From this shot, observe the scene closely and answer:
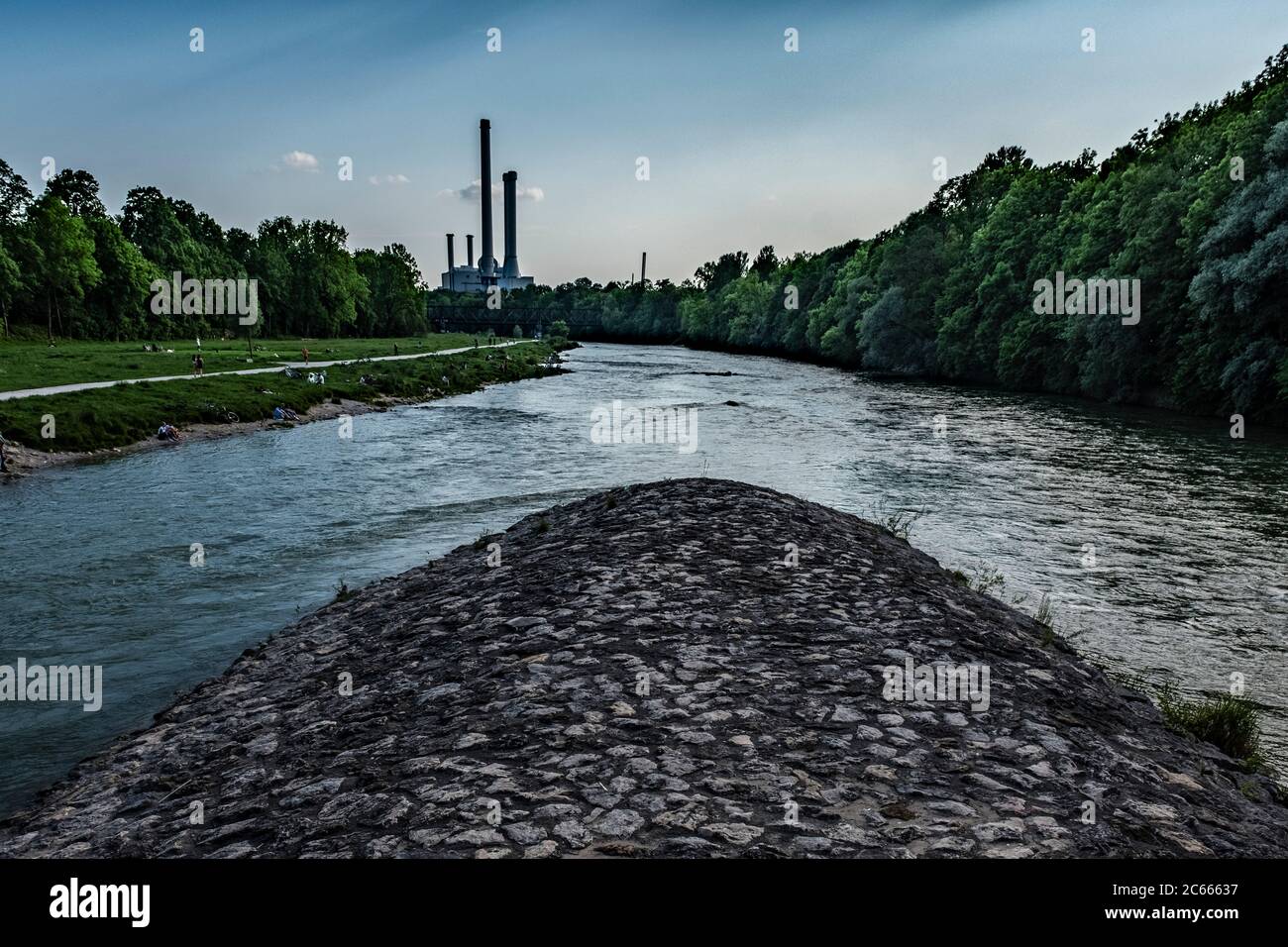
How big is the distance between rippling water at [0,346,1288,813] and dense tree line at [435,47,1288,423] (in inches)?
194

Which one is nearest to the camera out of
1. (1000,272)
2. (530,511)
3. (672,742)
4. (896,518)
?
(672,742)

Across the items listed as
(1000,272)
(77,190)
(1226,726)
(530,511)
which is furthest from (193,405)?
(77,190)

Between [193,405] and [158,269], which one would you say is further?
[158,269]

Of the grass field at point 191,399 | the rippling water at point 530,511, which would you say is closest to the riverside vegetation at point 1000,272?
the rippling water at point 530,511

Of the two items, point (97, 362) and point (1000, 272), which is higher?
point (1000, 272)

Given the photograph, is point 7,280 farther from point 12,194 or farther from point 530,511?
point 530,511

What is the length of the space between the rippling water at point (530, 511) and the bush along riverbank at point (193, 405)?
2.34m

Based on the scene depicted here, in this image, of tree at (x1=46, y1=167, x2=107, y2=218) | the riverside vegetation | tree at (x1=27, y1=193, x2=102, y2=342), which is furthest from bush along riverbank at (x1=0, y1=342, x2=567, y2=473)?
tree at (x1=46, y1=167, x2=107, y2=218)

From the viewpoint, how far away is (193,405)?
137 feet

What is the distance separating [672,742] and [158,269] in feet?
389

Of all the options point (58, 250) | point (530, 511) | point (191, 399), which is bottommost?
point (530, 511)
